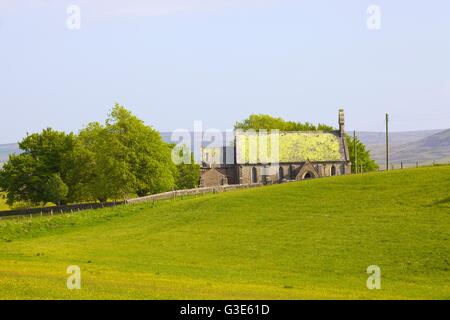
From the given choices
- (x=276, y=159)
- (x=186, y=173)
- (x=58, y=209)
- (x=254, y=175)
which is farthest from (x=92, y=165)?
(x=186, y=173)

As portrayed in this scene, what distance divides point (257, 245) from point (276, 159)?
76.6m

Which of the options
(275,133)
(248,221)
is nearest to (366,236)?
(248,221)

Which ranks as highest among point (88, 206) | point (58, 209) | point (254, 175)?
point (254, 175)

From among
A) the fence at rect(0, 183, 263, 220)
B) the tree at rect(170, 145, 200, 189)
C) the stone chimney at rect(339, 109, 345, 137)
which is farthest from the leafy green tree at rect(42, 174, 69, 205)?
the stone chimney at rect(339, 109, 345, 137)

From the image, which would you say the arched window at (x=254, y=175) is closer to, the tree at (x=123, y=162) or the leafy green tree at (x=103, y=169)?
the tree at (x=123, y=162)

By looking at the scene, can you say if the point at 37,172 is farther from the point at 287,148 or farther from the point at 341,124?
the point at 341,124

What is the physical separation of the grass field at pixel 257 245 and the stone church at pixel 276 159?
40906 mm

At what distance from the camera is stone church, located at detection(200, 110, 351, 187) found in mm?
130750

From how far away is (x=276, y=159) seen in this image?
431 feet

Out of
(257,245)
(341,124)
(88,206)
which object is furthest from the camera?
(341,124)

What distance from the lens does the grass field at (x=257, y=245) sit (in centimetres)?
3491

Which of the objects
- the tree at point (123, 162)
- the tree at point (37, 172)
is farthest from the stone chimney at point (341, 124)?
the tree at point (37, 172)

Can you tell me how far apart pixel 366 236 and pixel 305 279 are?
15.2 metres

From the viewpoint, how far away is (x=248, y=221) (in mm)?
67625
